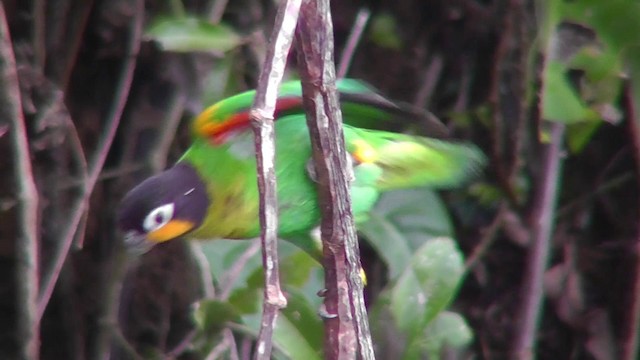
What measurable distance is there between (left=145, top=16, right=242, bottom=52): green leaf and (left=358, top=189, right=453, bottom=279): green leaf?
40 centimetres

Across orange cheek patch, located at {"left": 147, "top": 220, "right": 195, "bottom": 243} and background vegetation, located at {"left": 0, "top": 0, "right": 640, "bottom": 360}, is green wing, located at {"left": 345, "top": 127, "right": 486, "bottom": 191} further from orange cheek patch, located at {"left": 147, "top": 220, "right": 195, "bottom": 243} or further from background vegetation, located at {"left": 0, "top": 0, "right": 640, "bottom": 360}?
orange cheek patch, located at {"left": 147, "top": 220, "right": 195, "bottom": 243}

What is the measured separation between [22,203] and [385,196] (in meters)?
0.65

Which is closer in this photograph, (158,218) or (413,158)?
(158,218)

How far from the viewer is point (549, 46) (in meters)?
1.38

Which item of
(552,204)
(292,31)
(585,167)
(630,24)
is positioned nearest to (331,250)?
(292,31)

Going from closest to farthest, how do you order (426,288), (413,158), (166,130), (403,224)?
(413,158)
(426,288)
(166,130)
(403,224)

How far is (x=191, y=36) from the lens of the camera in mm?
1335

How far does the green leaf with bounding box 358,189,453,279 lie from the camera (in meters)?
1.54

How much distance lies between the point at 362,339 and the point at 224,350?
2.55 ft

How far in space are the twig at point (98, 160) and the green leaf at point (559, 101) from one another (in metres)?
0.65

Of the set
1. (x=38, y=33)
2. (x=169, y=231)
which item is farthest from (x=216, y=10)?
(x=169, y=231)

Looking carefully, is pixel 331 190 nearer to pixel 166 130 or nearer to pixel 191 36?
pixel 191 36

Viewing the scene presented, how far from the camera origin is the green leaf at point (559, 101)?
140cm

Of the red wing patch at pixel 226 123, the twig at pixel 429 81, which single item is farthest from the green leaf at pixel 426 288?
the twig at pixel 429 81
